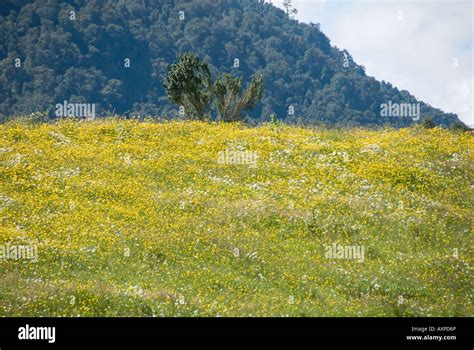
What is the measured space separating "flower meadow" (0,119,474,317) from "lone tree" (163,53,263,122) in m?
7.45

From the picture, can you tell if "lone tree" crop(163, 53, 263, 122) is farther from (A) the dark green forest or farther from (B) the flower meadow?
(A) the dark green forest

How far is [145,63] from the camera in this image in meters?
171

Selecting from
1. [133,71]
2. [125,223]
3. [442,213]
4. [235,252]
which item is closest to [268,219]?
[235,252]

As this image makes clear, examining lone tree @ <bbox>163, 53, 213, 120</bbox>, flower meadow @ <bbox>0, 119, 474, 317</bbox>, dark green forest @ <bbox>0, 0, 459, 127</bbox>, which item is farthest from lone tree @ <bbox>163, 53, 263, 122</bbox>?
dark green forest @ <bbox>0, 0, 459, 127</bbox>

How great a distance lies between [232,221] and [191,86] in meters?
18.6

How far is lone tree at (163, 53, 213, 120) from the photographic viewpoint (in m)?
38.8

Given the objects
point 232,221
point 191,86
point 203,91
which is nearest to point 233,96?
point 203,91

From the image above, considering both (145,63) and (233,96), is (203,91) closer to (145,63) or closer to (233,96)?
(233,96)

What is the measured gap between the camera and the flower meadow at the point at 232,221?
56.9 ft

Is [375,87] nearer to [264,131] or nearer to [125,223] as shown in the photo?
[264,131]

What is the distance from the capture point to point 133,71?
543ft

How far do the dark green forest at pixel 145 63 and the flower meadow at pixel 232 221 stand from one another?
3624 inches
